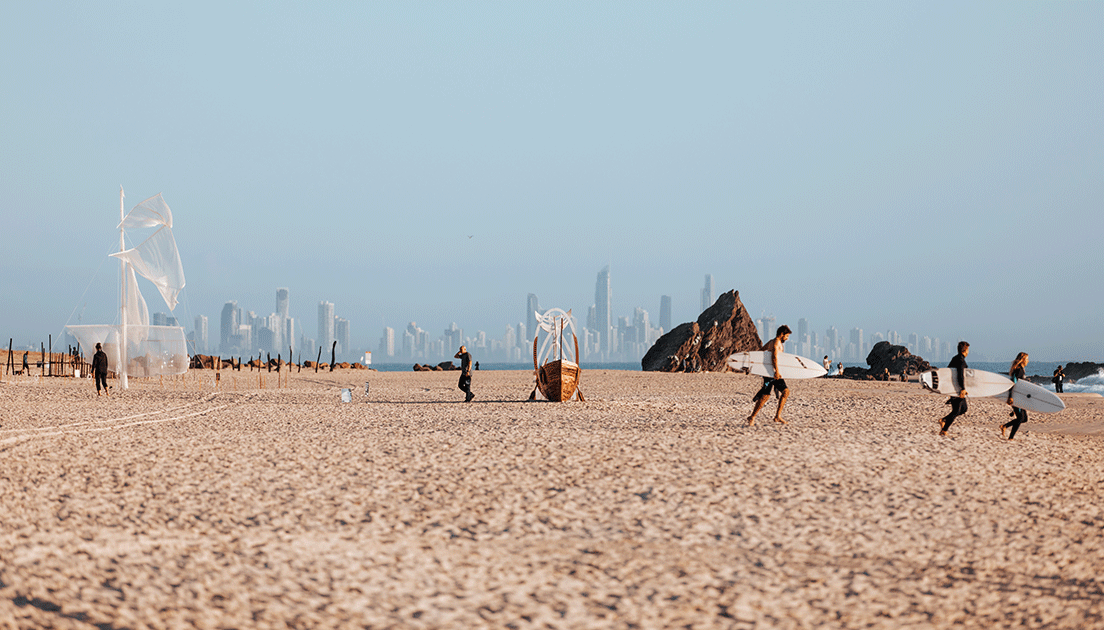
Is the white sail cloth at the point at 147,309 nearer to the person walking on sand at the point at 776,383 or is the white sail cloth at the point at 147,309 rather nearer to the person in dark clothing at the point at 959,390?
the person walking on sand at the point at 776,383

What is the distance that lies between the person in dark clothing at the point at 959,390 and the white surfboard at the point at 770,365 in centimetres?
314

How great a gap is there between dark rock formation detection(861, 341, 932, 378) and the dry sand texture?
4900 centimetres

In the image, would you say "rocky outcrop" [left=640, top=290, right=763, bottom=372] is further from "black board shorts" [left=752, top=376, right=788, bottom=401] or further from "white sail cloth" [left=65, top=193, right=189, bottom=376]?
"black board shorts" [left=752, top=376, right=788, bottom=401]

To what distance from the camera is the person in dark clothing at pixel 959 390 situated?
42.7 ft

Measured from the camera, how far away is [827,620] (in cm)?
503

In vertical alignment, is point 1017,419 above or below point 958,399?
below

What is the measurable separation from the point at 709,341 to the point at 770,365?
122 feet

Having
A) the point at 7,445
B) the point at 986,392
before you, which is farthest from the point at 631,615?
the point at 986,392

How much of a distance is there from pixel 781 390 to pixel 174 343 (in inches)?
1051

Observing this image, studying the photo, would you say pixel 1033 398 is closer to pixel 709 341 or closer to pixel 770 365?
pixel 770 365

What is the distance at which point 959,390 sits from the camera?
13359mm

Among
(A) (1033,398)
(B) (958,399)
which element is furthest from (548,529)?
(A) (1033,398)

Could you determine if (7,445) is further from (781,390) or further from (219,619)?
(781,390)

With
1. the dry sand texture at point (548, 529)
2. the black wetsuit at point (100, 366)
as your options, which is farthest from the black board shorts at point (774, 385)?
the black wetsuit at point (100, 366)
